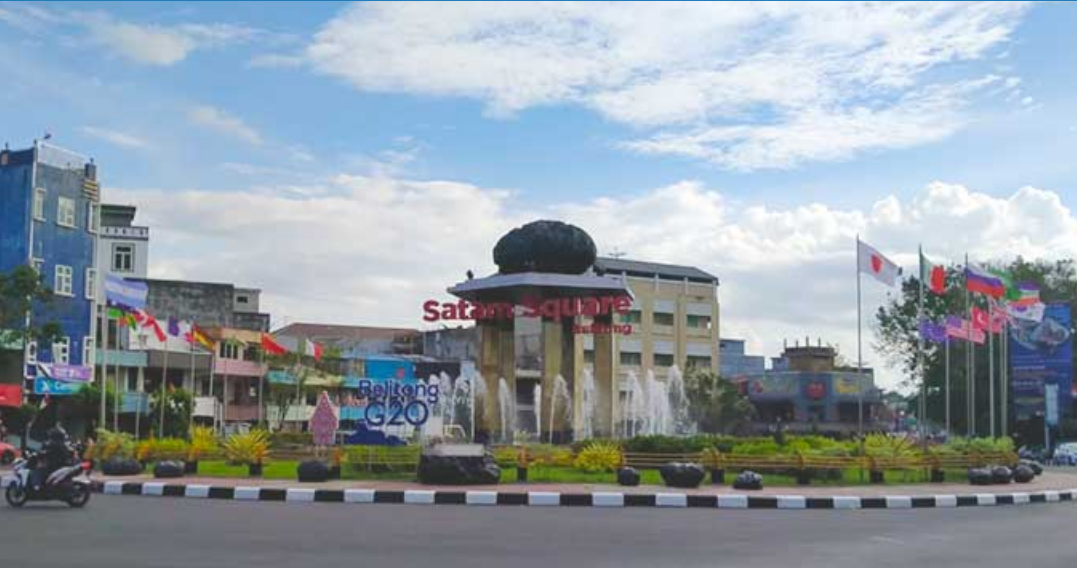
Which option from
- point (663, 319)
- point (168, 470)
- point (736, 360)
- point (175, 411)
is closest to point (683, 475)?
point (168, 470)

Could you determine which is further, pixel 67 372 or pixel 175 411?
pixel 175 411

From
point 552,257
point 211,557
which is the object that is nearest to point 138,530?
point 211,557

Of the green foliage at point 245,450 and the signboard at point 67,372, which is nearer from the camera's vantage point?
the green foliage at point 245,450

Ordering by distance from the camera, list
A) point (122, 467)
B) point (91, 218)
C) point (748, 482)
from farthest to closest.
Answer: point (91, 218)
point (122, 467)
point (748, 482)

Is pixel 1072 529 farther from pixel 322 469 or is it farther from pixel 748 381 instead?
pixel 748 381

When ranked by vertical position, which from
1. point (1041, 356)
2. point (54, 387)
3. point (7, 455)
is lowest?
point (7, 455)

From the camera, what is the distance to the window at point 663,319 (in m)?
82.4

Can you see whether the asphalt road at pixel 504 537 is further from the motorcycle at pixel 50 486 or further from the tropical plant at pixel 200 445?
the tropical plant at pixel 200 445

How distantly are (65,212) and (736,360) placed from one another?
68708 mm

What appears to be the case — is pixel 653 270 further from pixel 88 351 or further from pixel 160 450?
pixel 160 450

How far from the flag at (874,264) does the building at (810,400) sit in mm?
51151

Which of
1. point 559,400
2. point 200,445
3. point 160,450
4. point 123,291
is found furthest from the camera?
point 559,400

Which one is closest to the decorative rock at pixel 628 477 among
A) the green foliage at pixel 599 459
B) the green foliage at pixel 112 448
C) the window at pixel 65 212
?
the green foliage at pixel 599 459

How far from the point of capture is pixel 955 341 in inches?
2420
